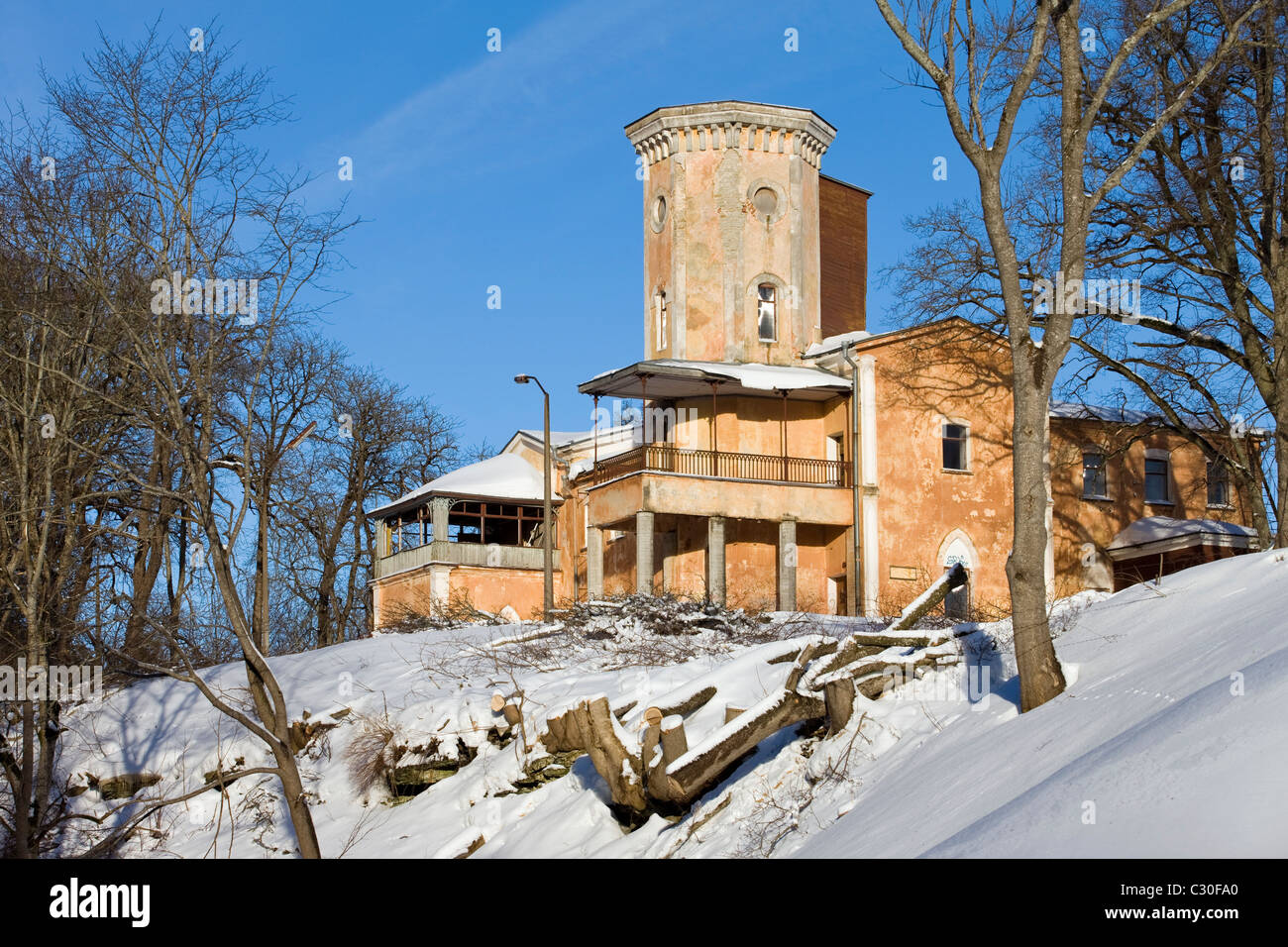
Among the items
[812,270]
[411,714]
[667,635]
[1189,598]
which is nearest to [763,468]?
[812,270]

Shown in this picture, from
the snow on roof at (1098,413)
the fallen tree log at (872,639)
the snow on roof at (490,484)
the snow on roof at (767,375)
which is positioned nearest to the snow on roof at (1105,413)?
the snow on roof at (1098,413)

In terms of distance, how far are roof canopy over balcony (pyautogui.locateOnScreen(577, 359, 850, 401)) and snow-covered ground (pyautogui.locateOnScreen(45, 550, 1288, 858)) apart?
1190 cm

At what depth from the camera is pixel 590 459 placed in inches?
1618

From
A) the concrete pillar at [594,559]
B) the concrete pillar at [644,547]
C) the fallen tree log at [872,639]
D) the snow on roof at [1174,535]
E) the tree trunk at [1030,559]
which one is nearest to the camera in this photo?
the tree trunk at [1030,559]

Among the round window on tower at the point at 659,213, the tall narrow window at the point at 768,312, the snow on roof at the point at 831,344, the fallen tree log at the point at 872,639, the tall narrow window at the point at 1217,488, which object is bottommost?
the fallen tree log at the point at 872,639

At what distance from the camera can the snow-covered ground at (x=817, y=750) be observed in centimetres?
802

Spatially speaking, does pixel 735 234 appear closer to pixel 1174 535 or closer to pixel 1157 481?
pixel 1174 535

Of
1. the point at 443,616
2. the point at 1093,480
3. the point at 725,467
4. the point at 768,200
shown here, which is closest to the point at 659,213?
the point at 768,200

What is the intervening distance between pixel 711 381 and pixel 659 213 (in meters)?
6.50

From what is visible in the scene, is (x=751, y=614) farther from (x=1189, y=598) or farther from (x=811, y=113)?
(x=811, y=113)

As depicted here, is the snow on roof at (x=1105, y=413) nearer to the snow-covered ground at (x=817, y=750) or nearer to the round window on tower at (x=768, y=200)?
the round window on tower at (x=768, y=200)

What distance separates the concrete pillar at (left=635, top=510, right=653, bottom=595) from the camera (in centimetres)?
3341

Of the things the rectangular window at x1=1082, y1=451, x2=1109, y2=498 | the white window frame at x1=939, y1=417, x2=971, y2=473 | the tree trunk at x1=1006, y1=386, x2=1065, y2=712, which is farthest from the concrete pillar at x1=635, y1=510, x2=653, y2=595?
the tree trunk at x1=1006, y1=386, x2=1065, y2=712

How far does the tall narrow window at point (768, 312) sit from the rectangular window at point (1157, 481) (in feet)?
40.1
